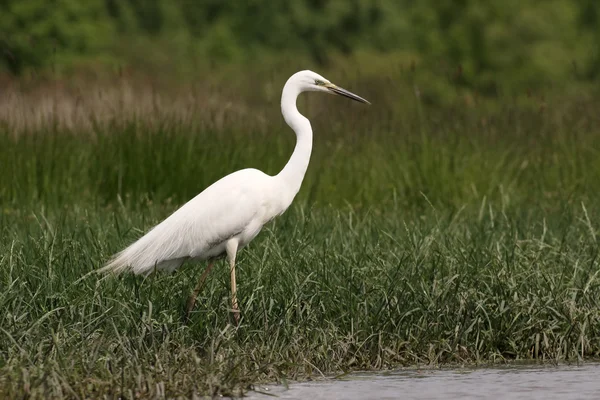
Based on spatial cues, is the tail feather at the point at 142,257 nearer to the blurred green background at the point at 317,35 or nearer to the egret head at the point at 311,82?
the egret head at the point at 311,82

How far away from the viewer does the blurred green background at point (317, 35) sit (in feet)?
71.4

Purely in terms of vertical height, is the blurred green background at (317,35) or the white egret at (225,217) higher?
the blurred green background at (317,35)

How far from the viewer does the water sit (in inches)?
211

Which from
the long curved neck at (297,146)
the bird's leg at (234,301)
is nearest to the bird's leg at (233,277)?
the bird's leg at (234,301)

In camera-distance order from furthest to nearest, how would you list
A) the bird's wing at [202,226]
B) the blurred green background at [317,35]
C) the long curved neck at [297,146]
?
the blurred green background at [317,35]
the long curved neck at [297,146]
the bird's wing at [202,226]

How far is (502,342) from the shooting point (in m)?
6.23

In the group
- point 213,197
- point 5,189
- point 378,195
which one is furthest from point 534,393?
point 5,189

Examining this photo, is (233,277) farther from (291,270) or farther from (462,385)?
(462,385)

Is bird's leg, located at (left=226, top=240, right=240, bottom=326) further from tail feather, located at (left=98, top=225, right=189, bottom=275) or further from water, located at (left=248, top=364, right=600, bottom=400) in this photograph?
water, located at (left=248, top=364, right=600, bottom=400)

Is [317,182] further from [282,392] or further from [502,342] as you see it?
[282,392]

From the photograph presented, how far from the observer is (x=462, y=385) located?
5.59 m

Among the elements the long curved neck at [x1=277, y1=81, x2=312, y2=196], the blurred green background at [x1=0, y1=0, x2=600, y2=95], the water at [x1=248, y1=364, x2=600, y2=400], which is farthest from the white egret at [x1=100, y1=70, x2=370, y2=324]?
the blurred green background at [x1=0, y1=0, x2=600, y2=95]

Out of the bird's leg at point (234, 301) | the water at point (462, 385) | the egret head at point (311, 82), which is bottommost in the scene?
the water at point (462, 385)

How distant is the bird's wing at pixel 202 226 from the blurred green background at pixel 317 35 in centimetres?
870
